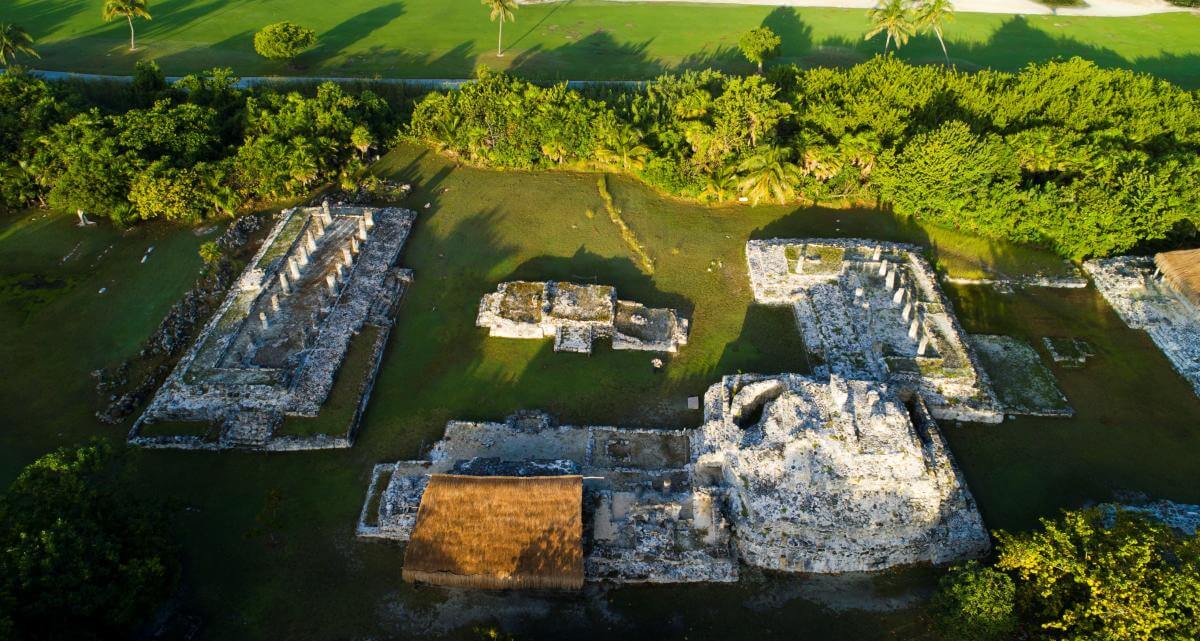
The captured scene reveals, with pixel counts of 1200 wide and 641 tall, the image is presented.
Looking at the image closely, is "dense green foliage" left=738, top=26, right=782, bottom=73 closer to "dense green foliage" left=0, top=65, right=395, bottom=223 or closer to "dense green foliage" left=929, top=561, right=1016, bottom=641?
"dense green foliage" left=0, top=65, right=395, bottom=223

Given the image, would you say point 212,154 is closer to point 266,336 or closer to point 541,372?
point 266,336

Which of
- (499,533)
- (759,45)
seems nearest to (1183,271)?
(759,45)

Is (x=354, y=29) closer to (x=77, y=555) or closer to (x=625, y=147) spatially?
(x=625, y=147)

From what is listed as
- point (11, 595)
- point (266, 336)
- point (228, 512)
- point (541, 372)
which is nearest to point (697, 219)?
point (541, 372)

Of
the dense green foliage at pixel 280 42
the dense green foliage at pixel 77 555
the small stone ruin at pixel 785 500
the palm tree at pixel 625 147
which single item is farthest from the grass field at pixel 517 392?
the dense green foliage at pixel 280 42

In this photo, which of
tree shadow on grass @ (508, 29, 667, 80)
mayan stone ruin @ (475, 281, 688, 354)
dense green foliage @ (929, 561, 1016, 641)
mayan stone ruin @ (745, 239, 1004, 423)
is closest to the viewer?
dense green foliage @ (929, 561, 1016, 641)

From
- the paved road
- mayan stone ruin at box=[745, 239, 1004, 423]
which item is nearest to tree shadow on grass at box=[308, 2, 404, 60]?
the paved road

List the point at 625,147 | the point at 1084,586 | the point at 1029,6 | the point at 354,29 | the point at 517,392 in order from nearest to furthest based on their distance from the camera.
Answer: the point at 1084,586 < the point at 517,392 < the point at 625,147 < the point at 354,29 < the point at 1029,6
